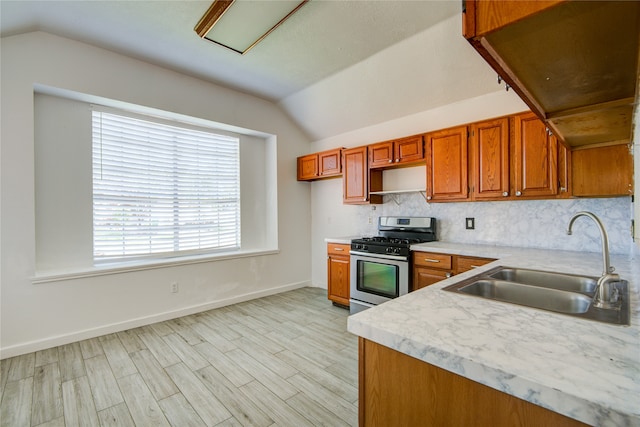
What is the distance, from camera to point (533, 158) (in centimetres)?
262

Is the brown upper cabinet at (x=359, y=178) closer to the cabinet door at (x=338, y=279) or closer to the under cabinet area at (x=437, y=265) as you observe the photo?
the cabinet door at (x=338, y=279)

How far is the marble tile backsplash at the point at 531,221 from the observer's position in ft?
8.11

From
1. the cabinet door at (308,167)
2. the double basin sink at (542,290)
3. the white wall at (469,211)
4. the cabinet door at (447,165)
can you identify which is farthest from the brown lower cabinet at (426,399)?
the cabinet door at (308,167)

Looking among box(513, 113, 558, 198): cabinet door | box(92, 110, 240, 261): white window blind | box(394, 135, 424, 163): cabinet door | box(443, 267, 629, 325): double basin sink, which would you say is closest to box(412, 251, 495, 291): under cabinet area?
box(513, 113, 558, 198): cabinet door

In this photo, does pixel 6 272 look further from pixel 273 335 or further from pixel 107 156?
pixel 273 335

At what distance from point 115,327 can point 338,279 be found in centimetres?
261

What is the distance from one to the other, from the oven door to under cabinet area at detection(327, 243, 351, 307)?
0.65 ft

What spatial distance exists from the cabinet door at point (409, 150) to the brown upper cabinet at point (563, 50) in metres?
2.07

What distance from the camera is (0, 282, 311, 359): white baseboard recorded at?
8.71ft

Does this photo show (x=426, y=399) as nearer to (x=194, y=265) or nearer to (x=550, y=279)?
(x=550, y=279)

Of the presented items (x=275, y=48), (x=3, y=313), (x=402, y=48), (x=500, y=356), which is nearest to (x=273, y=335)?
(x=3, y=313)

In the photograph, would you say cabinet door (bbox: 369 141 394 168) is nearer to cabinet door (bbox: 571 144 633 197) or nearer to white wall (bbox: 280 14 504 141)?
white wall (bbox: 280 14 504 141)

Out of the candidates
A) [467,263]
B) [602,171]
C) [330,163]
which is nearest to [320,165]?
[330,163]

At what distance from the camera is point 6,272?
8.56 feet
